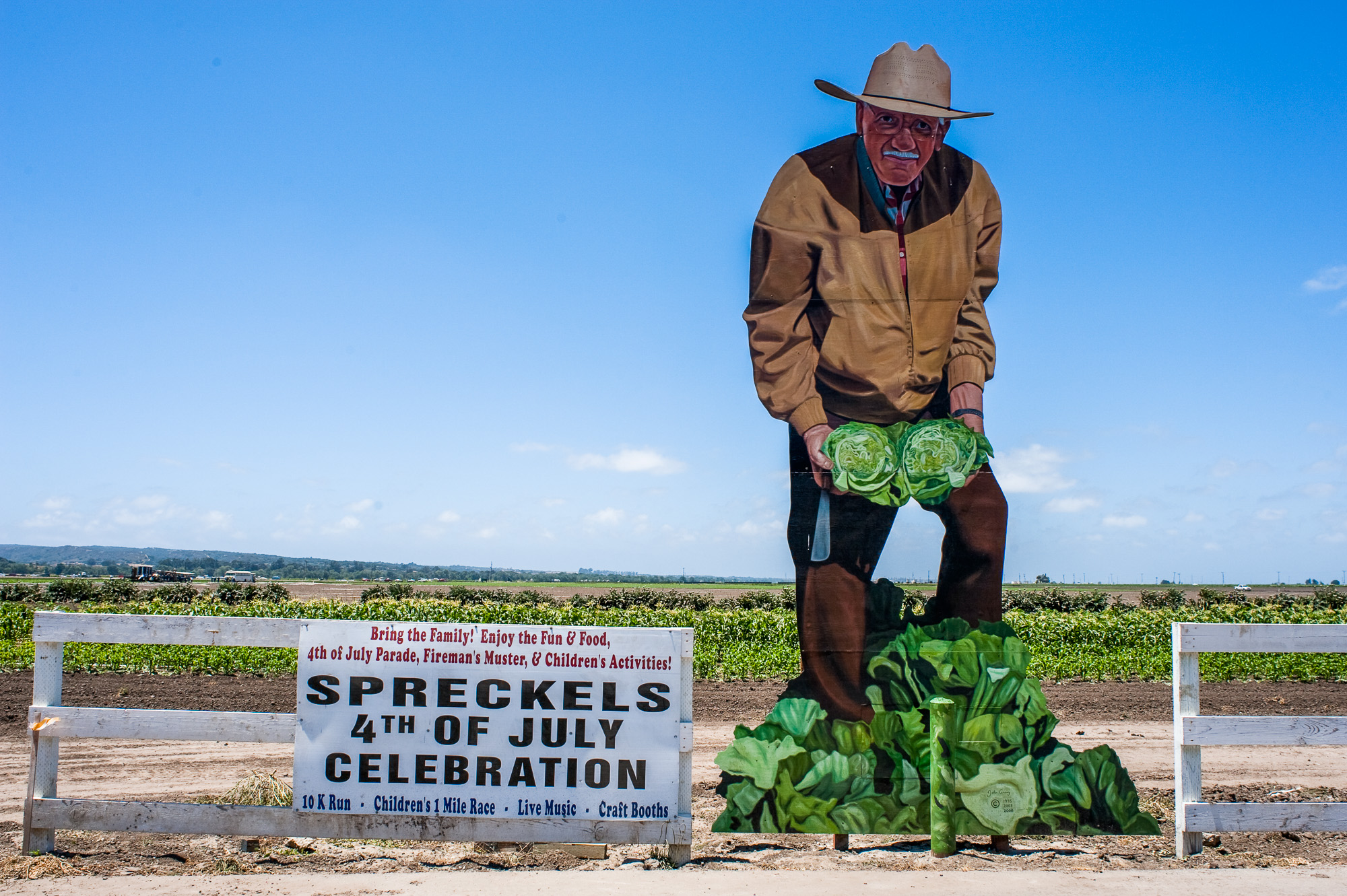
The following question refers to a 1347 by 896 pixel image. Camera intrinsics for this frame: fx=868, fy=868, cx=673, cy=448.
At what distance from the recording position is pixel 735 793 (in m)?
5.74

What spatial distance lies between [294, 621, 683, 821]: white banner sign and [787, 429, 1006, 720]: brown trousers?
127cm

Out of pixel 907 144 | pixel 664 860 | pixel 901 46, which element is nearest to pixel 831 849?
pixel 664 860

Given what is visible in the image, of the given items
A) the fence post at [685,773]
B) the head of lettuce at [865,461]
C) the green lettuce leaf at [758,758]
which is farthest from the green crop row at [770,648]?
the fence post at [685,773]

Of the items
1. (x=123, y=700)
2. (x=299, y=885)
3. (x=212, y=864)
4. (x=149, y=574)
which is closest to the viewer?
(x=299, y=885)

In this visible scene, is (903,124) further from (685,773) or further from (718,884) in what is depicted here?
(718,884)

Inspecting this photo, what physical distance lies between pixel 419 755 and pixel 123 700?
9.27m

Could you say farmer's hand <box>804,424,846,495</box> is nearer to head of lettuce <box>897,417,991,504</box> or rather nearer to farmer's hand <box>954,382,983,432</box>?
head of lettuce <box>897,417,991,504</box>

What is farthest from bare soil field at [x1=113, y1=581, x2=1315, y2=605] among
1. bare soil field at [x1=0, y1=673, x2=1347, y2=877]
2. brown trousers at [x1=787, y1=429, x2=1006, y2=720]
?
brown trousers at [x1=787, y1=429, x2=1006, y2=720]

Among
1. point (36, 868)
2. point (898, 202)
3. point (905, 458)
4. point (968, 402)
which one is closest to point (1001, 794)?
point (905, 458)

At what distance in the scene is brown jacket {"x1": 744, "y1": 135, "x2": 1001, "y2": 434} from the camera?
20.2ft

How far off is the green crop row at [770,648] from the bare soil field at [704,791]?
1182mm

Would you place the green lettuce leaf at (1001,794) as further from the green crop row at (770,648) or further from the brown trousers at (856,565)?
the green crop row at (770,648)

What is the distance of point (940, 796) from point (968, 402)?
264 centimetres

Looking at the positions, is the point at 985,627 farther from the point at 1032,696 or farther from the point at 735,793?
the point at 735,793
